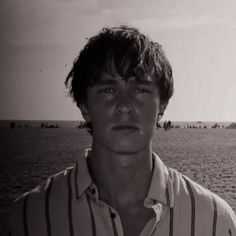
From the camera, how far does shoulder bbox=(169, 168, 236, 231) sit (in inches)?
40.9

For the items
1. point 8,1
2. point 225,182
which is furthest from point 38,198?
point 225,182

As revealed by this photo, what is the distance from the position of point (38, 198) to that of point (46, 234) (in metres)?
0.09

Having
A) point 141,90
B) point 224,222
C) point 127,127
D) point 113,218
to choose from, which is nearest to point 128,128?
point 127,127

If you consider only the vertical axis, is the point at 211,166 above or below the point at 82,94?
below

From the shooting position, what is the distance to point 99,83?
1.08 metres

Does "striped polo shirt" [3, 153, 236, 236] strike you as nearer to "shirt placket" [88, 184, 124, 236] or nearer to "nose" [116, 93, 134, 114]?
"shirt placket" [88, 184, 124, 236]

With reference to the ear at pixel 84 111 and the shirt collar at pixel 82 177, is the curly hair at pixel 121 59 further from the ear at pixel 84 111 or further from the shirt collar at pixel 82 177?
the shirt collar at pixel 82 177

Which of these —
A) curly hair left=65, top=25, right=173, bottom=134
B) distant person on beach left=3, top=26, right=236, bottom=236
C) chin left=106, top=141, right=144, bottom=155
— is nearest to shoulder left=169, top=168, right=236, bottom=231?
distant person on beach left=3, top=26, right=236, bottom=236

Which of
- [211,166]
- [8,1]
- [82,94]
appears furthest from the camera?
[211,166]

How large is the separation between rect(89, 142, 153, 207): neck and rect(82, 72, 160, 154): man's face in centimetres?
3

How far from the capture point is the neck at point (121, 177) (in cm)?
105

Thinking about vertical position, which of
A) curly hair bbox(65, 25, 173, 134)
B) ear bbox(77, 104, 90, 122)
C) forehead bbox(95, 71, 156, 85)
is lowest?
ear bbox(77, 104, 90, 122)

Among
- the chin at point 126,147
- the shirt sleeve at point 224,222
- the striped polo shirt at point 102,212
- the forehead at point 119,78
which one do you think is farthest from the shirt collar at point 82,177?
the shirt sleeve at point 224,222

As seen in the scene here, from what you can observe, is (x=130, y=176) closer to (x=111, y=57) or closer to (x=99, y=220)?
(x=99, y=220)
